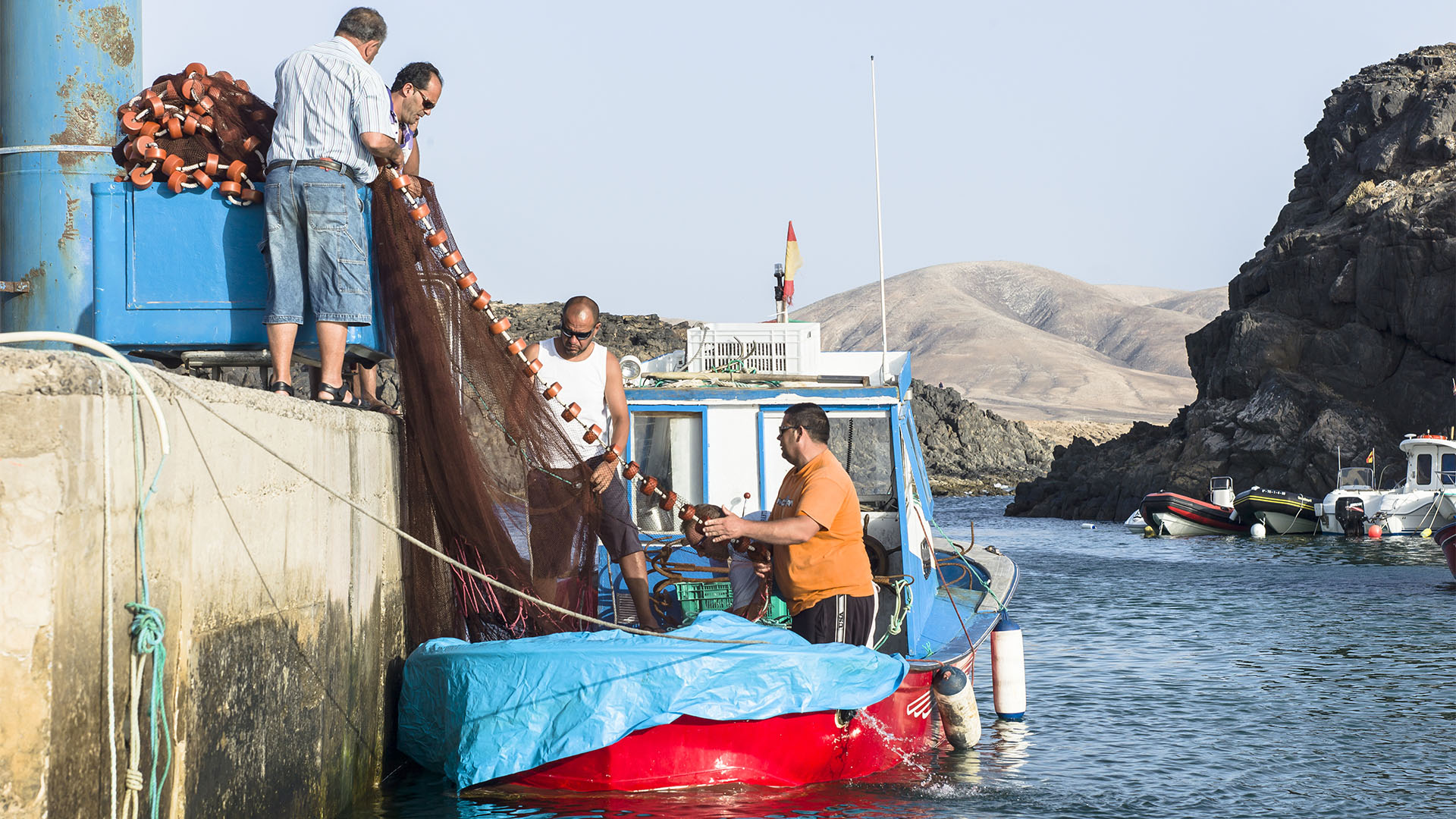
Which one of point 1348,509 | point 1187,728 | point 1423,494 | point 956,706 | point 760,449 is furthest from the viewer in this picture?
point 1348,509

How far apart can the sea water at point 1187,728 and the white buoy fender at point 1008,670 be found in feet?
0.82

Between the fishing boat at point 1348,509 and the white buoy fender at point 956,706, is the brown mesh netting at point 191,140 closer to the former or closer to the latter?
the white buoy fender at point 956,706

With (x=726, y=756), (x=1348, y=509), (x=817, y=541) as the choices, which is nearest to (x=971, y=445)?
(x=1348, y=509)

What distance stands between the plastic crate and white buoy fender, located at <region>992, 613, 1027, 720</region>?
2103mm

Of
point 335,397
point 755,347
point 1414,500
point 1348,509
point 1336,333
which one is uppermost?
point 1336,333

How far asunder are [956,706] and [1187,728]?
3.57 m

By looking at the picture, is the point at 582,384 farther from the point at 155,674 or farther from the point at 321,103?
the point at 155,674

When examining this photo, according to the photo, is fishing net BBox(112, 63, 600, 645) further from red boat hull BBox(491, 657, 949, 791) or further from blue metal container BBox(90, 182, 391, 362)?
red boat hull BBox(491, 657, 949, 791)

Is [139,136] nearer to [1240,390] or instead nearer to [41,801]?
[41,801]

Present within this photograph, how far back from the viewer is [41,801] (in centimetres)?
371

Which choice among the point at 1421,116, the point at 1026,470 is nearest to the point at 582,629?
the point at 1421,116

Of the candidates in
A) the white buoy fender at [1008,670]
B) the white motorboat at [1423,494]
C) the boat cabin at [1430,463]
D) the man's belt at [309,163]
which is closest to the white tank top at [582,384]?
the man's belt at [309,163]

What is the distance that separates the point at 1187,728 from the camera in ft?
36.5

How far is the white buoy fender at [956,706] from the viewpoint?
8500mm
